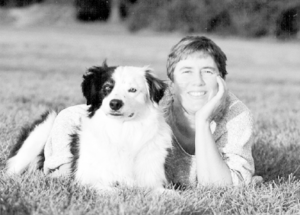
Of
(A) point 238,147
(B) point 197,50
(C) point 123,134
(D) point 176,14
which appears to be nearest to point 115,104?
(C) point 123,134

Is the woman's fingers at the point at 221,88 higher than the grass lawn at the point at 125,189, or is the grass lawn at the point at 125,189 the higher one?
the woman's fingers at the point at 221,88

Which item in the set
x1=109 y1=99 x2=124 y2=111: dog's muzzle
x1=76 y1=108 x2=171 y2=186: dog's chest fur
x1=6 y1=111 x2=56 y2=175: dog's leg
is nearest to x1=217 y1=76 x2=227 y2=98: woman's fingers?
x1=76 y1=108 x2=171 y2=186: dog's chest fur

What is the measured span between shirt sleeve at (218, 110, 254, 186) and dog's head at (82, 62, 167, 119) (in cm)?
72

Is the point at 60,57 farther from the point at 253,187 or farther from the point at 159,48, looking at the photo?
the point at 253,187

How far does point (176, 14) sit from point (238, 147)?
2839 centimetres

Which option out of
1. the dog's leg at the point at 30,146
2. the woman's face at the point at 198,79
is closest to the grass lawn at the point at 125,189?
the dog's leg at the point at 30,146

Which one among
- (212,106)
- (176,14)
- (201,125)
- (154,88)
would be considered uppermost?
(154,88)

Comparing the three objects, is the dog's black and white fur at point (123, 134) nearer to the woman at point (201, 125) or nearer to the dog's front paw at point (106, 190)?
the dog's front paw at point (106, 190)

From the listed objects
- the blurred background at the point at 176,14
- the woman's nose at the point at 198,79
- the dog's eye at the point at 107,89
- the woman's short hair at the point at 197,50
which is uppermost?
the woman's short hair at the point at 197,50

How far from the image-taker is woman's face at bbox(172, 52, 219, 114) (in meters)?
4.02

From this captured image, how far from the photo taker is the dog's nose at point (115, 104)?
135 inches

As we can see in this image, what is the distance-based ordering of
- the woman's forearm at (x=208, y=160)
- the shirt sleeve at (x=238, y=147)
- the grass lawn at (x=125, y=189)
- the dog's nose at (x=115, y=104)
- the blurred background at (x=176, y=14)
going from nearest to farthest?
the grass lawn at (x=125, y=189) → the dog's nose at (x=115, y=104) → the woman's forearm at (x=208, y=160) → the shirt sleeve at (x=238, y=147) → the blurred background at (x=176, y=14)

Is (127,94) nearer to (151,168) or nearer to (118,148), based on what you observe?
(118,148)

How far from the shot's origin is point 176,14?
31.8 m
